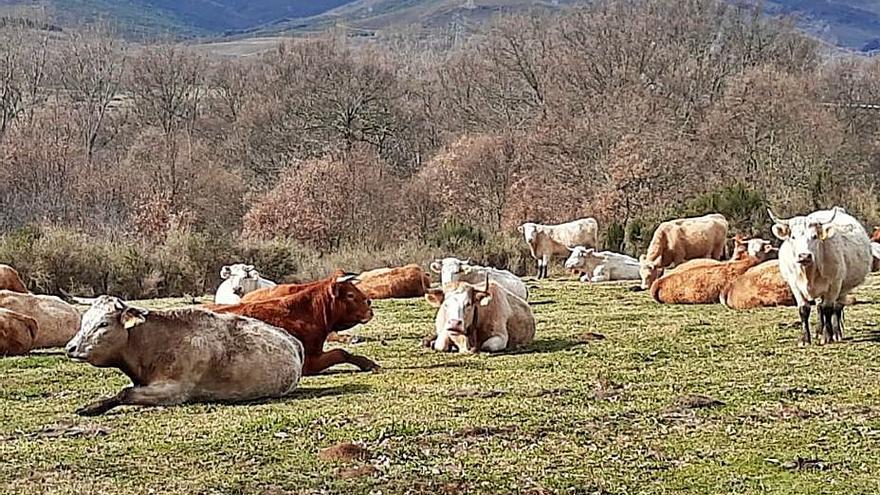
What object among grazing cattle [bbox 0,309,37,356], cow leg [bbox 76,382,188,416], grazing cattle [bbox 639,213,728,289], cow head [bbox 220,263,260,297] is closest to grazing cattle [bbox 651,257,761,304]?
grazing cattle [bbox 639,213,728,289]

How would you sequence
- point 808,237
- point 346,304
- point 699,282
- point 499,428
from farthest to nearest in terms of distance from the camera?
point 699,282
point 808,237
point 346,304
point 499,428

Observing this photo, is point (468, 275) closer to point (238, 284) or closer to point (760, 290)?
point (238, 284)

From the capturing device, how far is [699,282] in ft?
53.1

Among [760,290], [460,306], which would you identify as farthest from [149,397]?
[760,290]

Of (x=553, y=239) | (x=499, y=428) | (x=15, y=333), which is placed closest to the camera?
(x=499, y=428)

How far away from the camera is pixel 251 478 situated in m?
6.10

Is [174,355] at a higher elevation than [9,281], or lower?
higher

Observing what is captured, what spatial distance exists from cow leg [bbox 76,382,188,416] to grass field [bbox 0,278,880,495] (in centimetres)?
11

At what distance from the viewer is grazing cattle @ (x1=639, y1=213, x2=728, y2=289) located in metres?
22.7

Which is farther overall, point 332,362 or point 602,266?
point 602,266

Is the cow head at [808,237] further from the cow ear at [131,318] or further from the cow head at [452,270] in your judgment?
the cow ear at [131,318]

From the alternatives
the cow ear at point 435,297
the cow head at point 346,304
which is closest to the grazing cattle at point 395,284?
the cow ear at point 435,297

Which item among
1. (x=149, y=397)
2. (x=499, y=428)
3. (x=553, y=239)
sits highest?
(x=499, y=428)

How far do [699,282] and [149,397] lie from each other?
9790 mm
